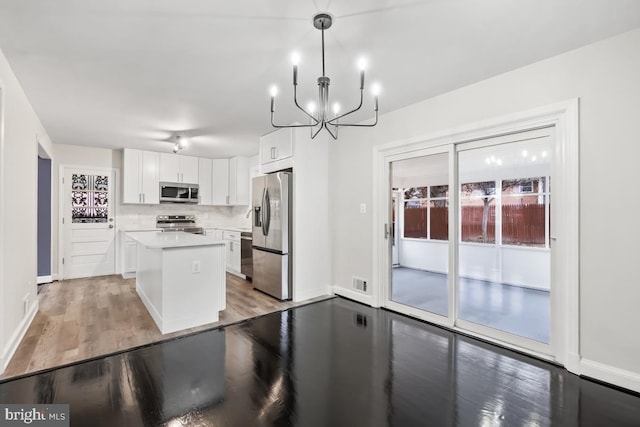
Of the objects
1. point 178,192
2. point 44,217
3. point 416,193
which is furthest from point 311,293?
point 44,217

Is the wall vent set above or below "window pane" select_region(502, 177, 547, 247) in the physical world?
below

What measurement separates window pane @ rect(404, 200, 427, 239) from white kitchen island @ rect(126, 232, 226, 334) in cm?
220

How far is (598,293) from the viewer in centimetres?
212

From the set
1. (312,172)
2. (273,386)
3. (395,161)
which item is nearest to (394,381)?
(273,386)

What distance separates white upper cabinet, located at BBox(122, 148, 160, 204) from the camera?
17.9 feet

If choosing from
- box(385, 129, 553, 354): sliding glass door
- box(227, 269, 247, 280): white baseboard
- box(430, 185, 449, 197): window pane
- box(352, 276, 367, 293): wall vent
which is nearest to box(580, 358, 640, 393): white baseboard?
box(385, 129, 553, 354): sliding glass door

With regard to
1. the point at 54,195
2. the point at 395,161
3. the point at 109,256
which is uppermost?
the point at 395,161

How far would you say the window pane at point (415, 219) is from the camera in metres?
3.51

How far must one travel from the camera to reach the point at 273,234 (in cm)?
422

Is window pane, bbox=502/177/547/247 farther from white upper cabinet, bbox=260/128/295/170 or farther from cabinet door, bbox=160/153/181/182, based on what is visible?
cabinet door, bbox=160/153/181/182

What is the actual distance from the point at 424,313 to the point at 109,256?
555 cm

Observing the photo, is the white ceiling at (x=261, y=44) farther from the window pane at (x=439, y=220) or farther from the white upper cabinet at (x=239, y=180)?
the white upper cabinet at (x=239, y=180)

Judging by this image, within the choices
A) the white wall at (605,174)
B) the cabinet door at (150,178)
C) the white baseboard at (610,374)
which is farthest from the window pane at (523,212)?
the cabinet door at (150,178)

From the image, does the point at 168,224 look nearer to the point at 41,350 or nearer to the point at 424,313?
the point at 41,350
